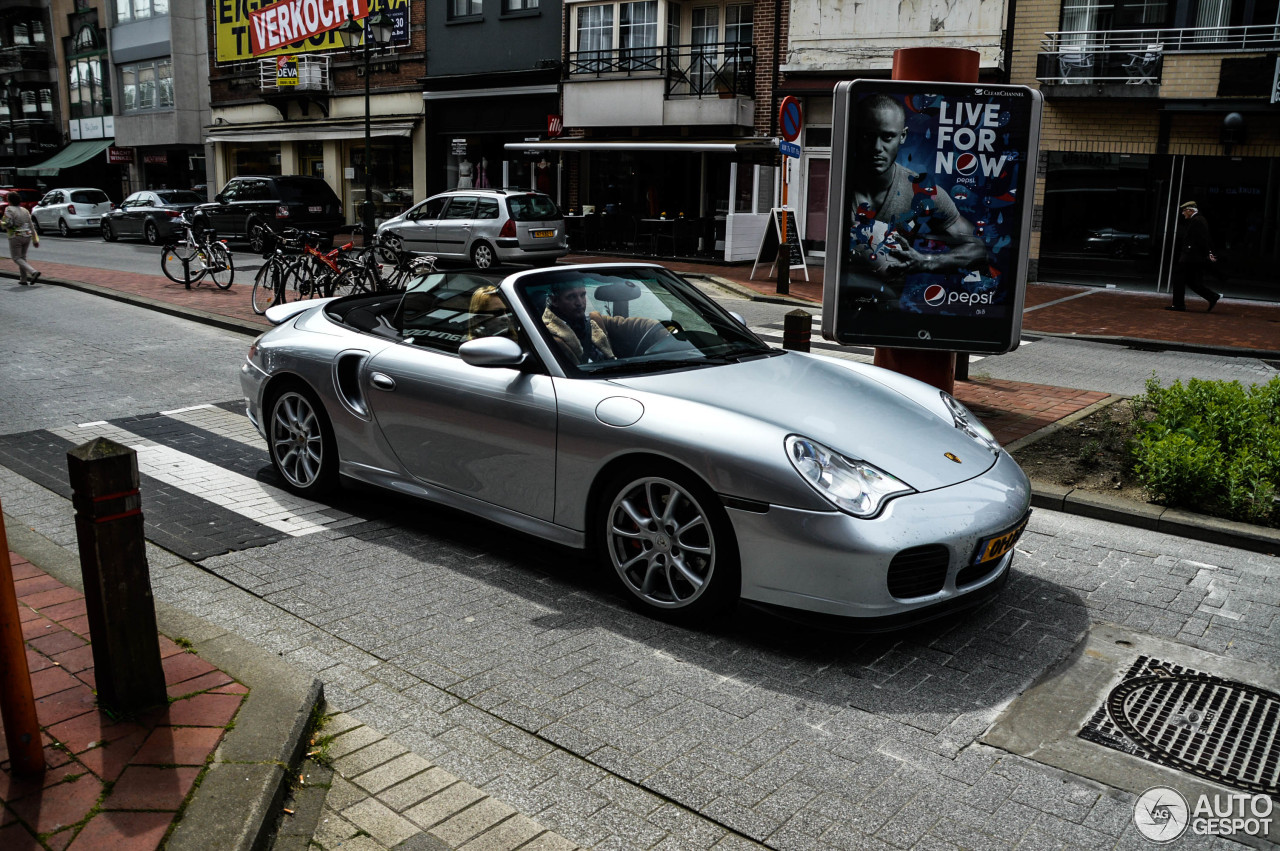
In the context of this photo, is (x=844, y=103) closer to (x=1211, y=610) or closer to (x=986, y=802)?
(x=1211, y=610)

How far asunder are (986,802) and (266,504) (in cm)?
440

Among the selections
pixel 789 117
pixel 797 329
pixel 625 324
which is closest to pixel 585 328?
pixel 625 324

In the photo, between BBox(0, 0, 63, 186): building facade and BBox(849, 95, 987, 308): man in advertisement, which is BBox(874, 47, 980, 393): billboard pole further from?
BBox(0, 0, 63, 186): building facade

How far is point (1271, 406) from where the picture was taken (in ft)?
24.0

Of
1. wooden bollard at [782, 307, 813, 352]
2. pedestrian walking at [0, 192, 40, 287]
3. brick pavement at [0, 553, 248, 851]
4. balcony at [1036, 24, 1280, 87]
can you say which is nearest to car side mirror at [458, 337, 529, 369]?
brick pavement at [0, 553, 248, 851]

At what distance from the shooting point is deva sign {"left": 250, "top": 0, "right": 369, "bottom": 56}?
34531 millimetres

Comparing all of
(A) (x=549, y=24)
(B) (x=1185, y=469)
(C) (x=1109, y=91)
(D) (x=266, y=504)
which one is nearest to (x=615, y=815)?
(D) (x=266, y=504)

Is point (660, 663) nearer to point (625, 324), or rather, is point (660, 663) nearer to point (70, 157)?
point (625, 324)

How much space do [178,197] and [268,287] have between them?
19682mm

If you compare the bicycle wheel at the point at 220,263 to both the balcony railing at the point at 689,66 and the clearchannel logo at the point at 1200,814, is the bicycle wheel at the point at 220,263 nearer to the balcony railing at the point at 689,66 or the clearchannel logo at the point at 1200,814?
the balcony railing at the point at 689,66

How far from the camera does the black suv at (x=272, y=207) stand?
26.3 m

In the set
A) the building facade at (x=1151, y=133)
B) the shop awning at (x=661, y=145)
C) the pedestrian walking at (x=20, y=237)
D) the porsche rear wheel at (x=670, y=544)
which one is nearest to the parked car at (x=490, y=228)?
the shop awning at (x=661, y=145)

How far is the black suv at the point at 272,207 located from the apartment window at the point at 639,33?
336 inches

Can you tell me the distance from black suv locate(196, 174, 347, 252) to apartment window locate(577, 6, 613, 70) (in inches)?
298
